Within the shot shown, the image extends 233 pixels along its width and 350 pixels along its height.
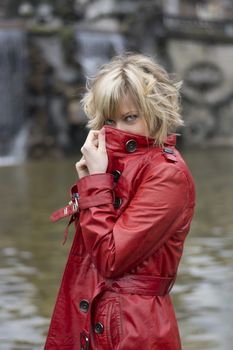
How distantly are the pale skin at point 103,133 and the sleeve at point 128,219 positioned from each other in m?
0.04

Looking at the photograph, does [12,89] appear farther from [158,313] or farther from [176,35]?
[158,313]

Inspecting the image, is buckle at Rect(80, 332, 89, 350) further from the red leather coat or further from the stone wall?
the stone wall

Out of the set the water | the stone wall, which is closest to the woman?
the water

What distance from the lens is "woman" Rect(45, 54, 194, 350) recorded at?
2096 millimetres

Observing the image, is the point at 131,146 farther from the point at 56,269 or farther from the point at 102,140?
the point at 56,269

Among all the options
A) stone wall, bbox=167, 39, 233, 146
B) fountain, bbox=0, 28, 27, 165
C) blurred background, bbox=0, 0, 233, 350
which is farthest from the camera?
stone wall, bbox=167, 39, 233, 146

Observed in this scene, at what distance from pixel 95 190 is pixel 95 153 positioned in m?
0.12

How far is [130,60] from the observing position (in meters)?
2.25

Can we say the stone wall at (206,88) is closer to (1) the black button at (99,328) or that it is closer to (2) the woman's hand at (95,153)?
(2) the woman's hand at (95,153)

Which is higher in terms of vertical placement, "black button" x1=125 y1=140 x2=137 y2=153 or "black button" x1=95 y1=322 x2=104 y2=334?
"black button" x1=125 y1=140 x2=137 y2=153

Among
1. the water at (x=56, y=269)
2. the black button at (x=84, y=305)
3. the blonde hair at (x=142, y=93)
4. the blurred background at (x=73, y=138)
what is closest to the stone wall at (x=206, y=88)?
the blurred background at (x=73, y=138)

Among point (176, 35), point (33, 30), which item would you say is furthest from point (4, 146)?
point (176, 35)

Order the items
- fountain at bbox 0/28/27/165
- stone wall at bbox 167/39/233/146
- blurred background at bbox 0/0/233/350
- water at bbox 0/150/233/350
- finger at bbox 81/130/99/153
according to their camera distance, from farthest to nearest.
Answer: stone wall at bbox 167/39/233/146
fountain at bbox 0/28/27/165
blurred background at bbox 0/0/233/350
water at bbox 0/150/233/350
finger at bbox 81/130/99/153

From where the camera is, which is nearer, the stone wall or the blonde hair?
the blonde hair
